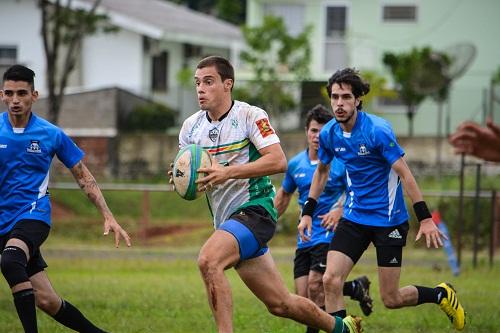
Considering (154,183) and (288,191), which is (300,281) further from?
(154,183)

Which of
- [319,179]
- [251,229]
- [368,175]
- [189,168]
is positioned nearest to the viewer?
[189,168]

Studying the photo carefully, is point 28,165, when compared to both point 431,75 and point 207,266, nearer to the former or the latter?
point 207,266

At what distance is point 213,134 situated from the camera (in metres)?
7.79

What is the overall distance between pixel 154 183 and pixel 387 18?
12.2 m

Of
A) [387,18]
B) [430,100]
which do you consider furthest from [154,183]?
[387,18]

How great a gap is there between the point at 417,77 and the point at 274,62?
4.48m

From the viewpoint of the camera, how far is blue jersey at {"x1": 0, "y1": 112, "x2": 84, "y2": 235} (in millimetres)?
8250

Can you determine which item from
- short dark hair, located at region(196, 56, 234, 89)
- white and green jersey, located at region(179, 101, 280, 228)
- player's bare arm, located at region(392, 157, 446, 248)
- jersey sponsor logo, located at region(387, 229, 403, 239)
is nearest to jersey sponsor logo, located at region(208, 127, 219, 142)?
white and green jersey, located at region(179, 101, 280, 228)

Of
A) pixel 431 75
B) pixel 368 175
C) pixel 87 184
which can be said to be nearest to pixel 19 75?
pixel 87 184

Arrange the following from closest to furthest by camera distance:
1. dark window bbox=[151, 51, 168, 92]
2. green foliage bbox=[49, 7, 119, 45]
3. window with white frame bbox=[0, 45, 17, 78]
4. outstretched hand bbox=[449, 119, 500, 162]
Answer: outstretched hand bbox=[449, 119, 500, 162] < green foliage bbox=[49, 7, 119, 45] < window with white frame bbox=[0, 45, 17, 78] < dark window bbox=[151, 51, 168, 92]

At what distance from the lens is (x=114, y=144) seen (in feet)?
100

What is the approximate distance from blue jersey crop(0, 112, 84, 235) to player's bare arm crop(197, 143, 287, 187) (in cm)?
175

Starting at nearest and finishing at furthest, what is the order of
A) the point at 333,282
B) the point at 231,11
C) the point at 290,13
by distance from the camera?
the point at 333,282 < the point at 290,13 < the point at 231,11

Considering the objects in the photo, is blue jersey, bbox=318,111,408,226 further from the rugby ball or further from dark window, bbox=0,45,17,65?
dark window, bbox=0,45,17,65
